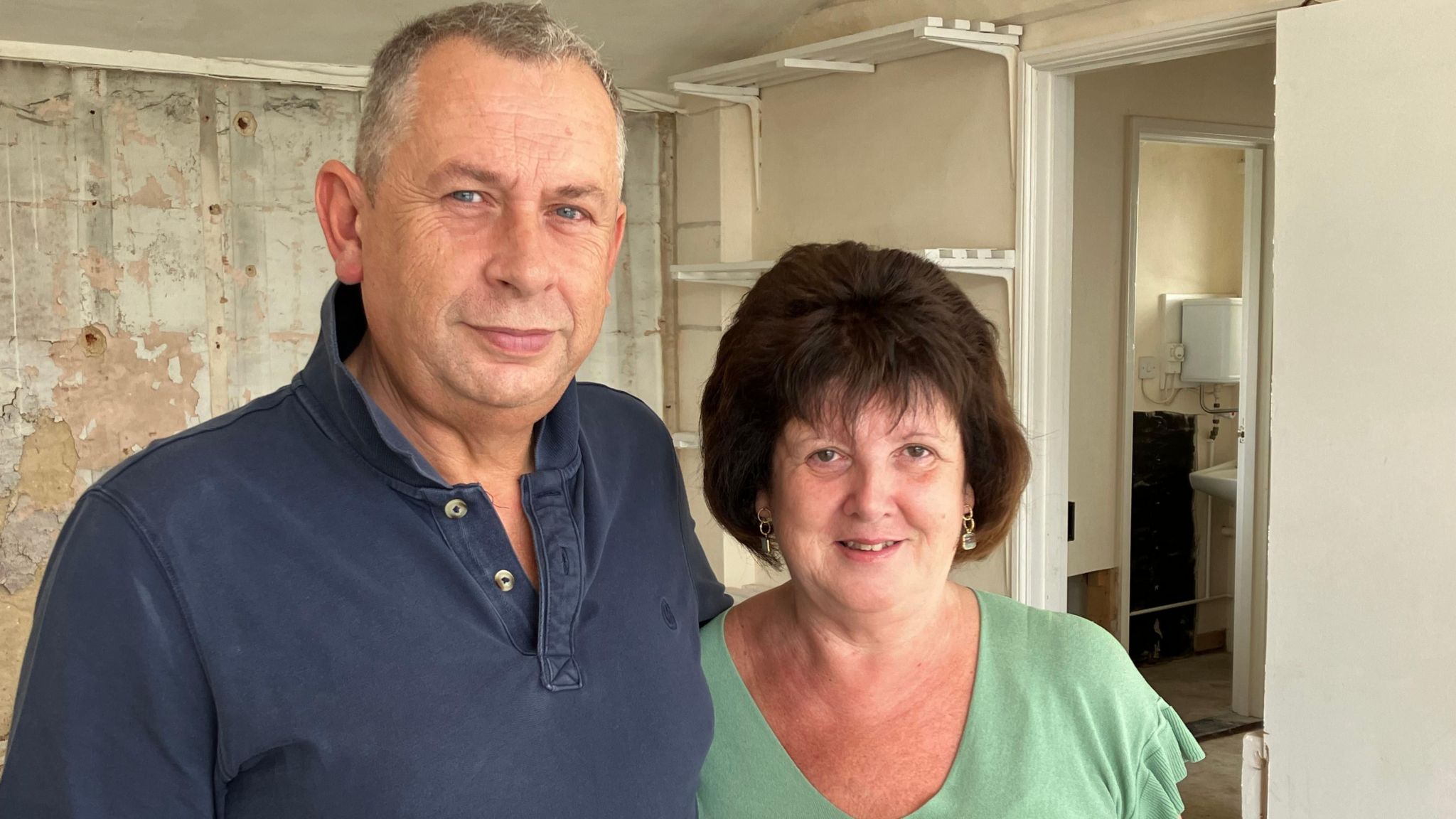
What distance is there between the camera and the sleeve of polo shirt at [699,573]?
1.72 m

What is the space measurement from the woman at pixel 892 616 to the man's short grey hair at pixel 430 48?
47cm

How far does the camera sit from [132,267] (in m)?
3.49

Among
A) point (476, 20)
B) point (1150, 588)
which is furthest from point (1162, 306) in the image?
point (476, 20)

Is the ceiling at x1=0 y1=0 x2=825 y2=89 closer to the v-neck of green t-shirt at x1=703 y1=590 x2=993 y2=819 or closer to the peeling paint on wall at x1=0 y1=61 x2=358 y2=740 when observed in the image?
the peeling paint on wall at x1=0 y1=61 x2=358 y2=740

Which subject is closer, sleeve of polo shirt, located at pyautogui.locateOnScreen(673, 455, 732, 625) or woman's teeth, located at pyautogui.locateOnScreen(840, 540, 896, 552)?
woman's teeth, located at pyautogui.locateOnScreen(840, 540, 896, 552)

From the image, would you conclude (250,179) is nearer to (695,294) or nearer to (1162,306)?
(695,294)

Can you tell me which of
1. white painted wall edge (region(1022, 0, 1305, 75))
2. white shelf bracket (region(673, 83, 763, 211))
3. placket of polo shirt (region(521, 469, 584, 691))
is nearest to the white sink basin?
white shelf bracket (region(673, 83, 763, 211))

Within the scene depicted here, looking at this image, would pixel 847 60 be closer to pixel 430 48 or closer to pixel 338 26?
pixel 338 26

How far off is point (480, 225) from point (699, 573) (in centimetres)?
69

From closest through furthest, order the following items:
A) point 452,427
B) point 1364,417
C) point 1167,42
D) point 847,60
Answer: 1. point 452,427
2. point 1364,417
3. point 1167,42
4. point 847,60

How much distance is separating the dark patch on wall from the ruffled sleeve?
14.1ft

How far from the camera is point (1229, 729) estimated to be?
16.3ft

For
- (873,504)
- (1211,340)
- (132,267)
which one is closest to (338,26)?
(132,267)

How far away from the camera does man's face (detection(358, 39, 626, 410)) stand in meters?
1.25
